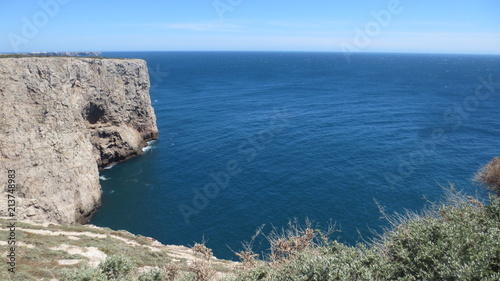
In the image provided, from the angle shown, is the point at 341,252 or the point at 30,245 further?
the point at 30,245

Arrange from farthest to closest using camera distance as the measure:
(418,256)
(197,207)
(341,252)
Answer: (197,207) → (341,252) → (418,256)

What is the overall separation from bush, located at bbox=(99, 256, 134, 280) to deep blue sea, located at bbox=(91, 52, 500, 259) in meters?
16.6

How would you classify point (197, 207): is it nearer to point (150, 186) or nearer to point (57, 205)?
point (150, 186)

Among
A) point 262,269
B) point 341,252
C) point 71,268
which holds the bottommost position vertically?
point 71,268

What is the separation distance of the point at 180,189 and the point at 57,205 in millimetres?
15835

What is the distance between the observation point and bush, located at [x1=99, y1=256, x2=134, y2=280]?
53.9 feet

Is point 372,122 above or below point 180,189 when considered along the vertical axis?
above

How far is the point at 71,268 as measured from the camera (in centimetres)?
1947

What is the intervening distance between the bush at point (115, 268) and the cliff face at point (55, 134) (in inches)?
808

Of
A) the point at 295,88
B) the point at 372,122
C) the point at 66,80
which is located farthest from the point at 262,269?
the point at 295,88
